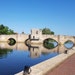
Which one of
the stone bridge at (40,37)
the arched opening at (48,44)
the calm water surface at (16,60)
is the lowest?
the arched opening at (48,44)

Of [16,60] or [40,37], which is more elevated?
[40,37]

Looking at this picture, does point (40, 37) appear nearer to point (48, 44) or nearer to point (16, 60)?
point (48, 44)

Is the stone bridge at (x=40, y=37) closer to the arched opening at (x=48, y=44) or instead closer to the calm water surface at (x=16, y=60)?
the arched opening at (x=48, y=44)

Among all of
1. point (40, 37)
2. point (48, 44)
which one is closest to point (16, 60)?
point (40, 37)

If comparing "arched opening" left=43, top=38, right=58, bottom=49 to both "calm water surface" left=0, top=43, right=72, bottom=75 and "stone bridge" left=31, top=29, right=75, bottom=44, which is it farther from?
"calm water surface" left=0, top=43, right=72, bottom=75

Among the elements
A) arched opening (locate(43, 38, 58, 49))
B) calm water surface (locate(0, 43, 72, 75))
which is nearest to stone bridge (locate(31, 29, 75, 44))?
arched opening (locate(43, 38, 58, 49))

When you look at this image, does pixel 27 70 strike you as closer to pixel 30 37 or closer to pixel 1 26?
pixel 30 37

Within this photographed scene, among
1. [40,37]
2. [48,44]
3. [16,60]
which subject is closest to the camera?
[16,60]

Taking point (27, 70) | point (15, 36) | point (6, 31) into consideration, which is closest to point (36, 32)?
point (15, 36)

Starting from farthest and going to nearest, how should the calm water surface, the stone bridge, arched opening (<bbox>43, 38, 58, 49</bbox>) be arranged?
the stone bridge, arched opening (<bbox>43, 38, 58, 49</bbox>), the calm water surface

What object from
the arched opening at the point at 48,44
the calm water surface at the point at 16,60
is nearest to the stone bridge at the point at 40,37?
the arched opening at the point at 48,44

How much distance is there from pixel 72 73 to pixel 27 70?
4.30 m

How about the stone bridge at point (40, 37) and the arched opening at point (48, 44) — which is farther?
the stone bridge at point (40, 37)

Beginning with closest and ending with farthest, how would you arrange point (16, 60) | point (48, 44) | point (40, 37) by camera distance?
point (16, 60) < point (40, 37) < point (48, 44)
